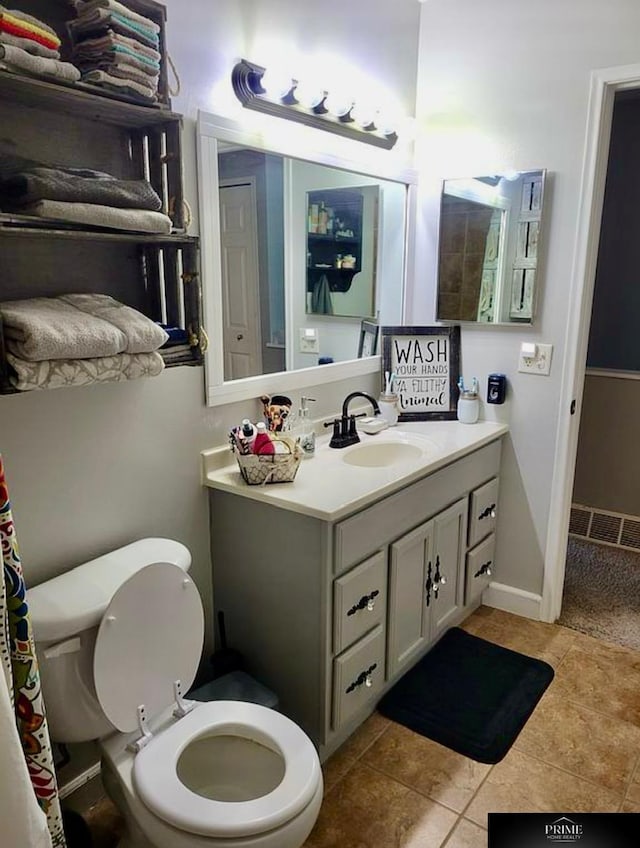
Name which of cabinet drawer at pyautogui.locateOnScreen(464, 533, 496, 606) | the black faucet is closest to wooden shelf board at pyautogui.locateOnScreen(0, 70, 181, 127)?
the black faucet

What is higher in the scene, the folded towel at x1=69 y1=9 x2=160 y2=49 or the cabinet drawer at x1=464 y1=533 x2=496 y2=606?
the folded towel at x1=69 y1=9 x2=160 y2=49

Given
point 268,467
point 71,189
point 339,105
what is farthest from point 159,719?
point 339,105

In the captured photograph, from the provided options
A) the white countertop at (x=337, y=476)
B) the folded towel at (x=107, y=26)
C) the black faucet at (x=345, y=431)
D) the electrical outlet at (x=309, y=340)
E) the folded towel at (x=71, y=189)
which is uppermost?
the folded towel at (x=107, y=26)

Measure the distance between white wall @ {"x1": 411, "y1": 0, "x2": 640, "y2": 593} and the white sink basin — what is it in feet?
1.66

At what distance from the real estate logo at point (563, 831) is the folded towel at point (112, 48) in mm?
2144

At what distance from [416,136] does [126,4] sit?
155 centimetres

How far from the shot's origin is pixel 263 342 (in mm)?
2117

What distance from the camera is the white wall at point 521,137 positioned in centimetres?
225

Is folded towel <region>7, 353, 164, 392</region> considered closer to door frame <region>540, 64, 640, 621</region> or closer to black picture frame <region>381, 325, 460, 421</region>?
black picture frame <region>381, 325, 460, 421</region>

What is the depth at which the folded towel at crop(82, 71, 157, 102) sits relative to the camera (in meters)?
1.34

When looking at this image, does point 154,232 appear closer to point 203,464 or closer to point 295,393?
point 203,464

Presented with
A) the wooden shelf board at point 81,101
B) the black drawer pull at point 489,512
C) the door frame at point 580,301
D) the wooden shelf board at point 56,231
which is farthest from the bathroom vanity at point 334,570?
the wooden shelf board at point 81,101

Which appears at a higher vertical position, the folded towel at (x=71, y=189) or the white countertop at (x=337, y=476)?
the folded towel at (x=71, y=189)

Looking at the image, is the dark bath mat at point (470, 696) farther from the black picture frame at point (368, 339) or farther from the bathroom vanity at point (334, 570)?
the black picture frame at point (368, 339)
